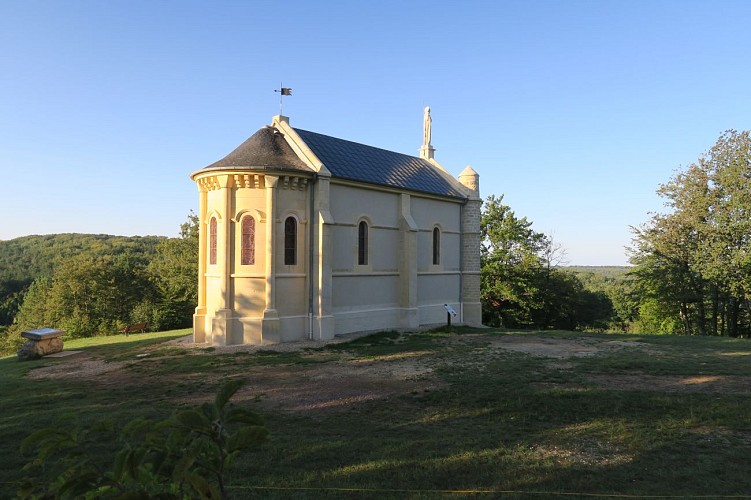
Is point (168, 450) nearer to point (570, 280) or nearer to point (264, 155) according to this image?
point (264, 155)

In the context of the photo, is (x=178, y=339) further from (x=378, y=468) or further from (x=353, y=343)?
(x=378, y=468)

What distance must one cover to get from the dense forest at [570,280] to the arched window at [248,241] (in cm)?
2417

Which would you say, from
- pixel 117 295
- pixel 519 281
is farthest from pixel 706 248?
pixel 117 295

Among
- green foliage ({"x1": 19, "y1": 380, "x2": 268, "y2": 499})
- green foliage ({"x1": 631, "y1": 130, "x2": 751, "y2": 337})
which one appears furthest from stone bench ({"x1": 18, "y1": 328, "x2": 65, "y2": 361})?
green foliage ({"x1": 631, "y1": 130, "x2": 751, "y2": 337})

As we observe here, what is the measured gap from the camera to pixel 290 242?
20.3 meters

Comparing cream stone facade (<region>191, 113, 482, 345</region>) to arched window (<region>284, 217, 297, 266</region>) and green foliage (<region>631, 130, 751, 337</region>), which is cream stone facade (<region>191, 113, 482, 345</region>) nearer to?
arched window (<region>284, 217, 297, 266</region>)

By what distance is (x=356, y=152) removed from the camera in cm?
2469

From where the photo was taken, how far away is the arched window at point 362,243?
2255cm

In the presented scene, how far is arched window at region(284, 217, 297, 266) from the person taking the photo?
20.2 m

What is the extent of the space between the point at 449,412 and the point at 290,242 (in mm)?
12482

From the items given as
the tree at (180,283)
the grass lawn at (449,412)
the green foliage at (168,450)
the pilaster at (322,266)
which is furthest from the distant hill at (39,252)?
the green foliage at (168,450)

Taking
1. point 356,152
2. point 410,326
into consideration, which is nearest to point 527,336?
point 410,326

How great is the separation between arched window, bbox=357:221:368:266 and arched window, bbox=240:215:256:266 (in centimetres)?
511

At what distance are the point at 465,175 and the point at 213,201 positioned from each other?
15.0m
